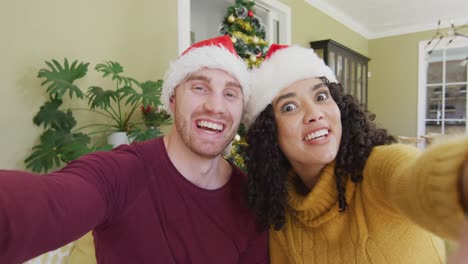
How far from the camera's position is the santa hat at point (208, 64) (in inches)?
45.5

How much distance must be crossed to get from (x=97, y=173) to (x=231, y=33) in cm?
228

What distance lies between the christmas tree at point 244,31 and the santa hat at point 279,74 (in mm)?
1496

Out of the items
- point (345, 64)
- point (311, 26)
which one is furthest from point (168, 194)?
point (345, 64)

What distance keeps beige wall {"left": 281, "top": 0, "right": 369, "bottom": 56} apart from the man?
10.1ft

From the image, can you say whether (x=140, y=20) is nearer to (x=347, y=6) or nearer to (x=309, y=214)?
(x=309, y=214)

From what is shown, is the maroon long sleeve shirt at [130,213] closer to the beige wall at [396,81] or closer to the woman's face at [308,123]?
the woman's face at [308,123]

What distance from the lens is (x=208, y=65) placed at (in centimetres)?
115

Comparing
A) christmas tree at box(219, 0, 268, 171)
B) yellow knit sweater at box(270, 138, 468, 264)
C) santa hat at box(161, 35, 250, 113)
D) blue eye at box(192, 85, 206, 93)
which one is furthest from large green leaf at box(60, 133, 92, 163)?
christmas tree at box(219, 0, 268, 171)

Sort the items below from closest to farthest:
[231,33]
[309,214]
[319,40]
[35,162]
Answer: [309,214]
[35,162]
[231,33]
[319,40]

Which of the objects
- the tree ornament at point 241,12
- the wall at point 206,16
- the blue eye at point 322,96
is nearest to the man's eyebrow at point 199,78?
the blue eye at point 322,96

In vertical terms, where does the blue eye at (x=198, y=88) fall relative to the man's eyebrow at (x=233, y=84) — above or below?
below

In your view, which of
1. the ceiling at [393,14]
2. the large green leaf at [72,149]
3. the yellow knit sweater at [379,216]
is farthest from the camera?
the ceiling at [393,14]

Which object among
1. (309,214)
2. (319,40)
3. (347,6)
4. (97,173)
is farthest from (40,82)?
(347,6)

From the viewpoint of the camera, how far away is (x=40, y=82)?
171cm
